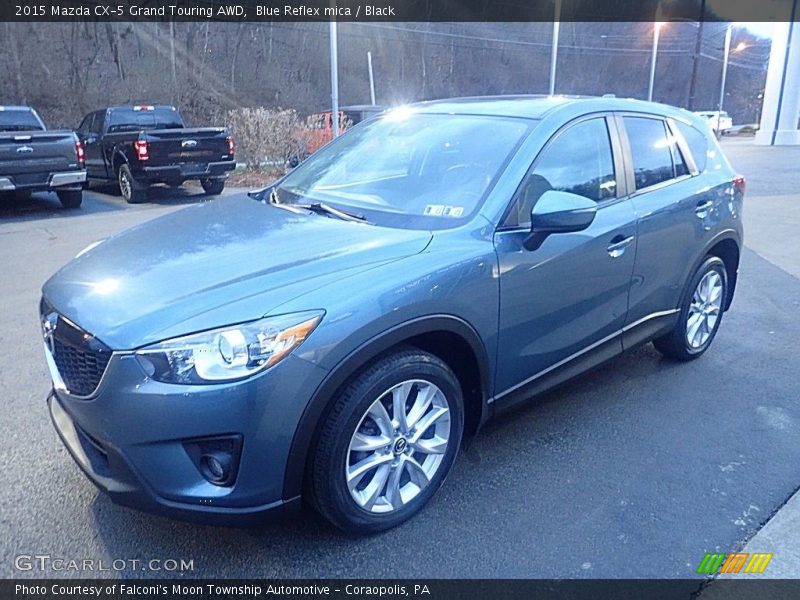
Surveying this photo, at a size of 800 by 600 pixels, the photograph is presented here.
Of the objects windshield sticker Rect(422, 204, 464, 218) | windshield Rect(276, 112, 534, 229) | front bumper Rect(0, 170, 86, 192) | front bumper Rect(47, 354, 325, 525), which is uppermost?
windshield Rect(276, 112, 534, 229)

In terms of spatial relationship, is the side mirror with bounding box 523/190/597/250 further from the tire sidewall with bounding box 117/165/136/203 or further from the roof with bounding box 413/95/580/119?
the tire sidewall with bounding box 117/165/136/203

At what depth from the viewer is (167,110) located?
13.2 m

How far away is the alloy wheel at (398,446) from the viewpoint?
2.46m

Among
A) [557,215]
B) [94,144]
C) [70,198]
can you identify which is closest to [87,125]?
[94,144]

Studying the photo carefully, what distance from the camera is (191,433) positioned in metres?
2.08

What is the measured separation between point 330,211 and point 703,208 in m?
2.46

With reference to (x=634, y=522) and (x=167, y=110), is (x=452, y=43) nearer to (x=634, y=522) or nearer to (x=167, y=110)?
(x=167, y=110)

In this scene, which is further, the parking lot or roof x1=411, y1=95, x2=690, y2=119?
roof x1=411, y1=95, x2=690, y2=119

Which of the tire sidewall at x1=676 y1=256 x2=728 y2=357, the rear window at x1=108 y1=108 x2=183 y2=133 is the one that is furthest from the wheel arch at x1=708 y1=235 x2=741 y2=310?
the rear window at x1=108 y1=108 x2=183 y2=133

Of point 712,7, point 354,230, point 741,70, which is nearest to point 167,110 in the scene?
point 354,230

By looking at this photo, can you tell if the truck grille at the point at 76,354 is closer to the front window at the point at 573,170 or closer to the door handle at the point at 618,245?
the front window at the point at 573,170

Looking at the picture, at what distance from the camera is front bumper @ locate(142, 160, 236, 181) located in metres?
11.3

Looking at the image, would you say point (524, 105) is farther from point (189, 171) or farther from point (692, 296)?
point (189, 171)

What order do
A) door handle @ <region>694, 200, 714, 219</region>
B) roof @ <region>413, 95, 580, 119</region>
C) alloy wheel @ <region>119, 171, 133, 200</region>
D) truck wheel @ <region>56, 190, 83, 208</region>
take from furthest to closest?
1. alloy wheel @ <region>119, 171, 133, 200</region>
2. truck wheel @ <region>56, 190, 83, 208</region>
3. door handle @ <region>694, 200, 714, 219</region>
4. roof @ <region>413, 95, 580, 119</region>
